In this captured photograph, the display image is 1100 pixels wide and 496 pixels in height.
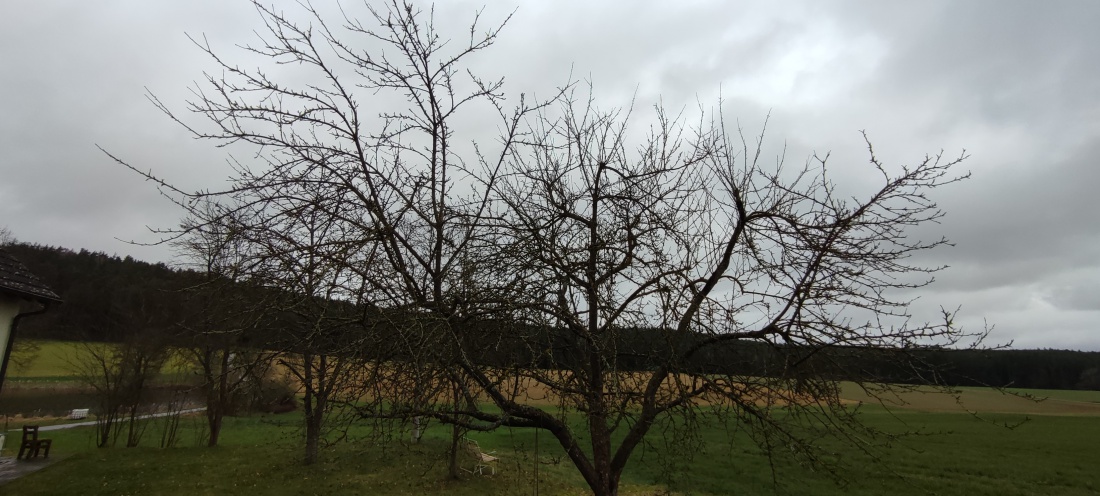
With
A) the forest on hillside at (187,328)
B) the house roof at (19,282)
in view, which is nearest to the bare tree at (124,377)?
the forest on hillside at (187,328)

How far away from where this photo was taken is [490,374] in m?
5.21

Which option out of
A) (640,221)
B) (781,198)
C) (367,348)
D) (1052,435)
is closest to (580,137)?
(640,221)

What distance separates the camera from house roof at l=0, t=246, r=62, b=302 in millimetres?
10562

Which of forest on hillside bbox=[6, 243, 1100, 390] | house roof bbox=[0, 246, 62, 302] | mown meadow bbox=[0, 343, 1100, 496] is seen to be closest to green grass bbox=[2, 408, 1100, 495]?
mown meadow bbox=[0, 343, 1100, 496]

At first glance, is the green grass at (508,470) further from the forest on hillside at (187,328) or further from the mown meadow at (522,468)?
the forest on hillside at (187,328)

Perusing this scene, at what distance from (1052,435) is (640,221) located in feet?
111

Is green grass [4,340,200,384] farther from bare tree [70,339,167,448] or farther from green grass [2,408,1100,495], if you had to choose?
bare tree [70,339,167,448]

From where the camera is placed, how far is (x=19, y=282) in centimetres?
1105

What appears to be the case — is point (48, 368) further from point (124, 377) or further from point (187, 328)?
point (187, 328)

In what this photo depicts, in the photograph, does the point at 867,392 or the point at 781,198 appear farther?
the point at 781,198

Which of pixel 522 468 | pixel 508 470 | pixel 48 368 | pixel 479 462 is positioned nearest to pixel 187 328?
pixel 479 462

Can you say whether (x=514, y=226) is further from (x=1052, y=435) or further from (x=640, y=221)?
(x=1052, y=435)

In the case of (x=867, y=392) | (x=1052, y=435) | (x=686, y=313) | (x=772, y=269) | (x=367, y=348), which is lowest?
(x=1052, y=435)

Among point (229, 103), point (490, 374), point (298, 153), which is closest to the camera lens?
point (229, 103)
